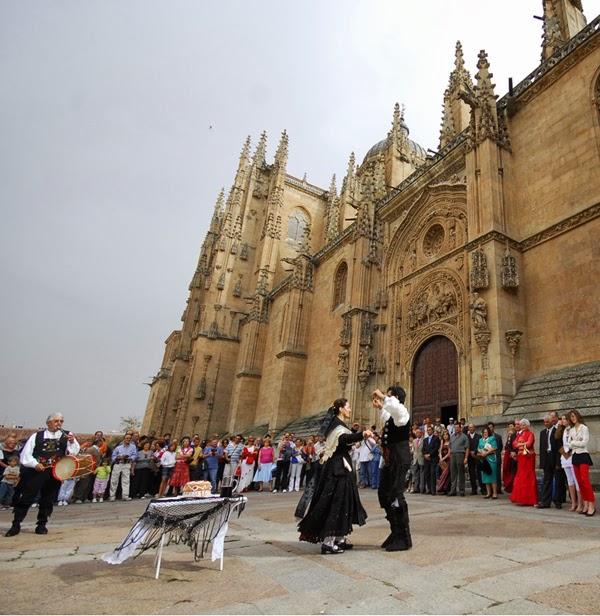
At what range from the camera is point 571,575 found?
3.01 metres

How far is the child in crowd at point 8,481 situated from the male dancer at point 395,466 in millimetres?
8607

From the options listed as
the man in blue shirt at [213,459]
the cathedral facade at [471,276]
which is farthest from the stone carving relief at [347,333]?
the man in blue shirt at [213,459]

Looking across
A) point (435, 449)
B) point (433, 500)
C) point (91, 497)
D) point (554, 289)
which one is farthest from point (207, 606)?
point (554, 289)

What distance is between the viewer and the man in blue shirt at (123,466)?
1067cm

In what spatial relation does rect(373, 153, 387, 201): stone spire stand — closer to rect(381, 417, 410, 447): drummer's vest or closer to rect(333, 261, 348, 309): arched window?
rect(333, 261, 348, 309): arched window

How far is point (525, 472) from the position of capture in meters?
7.44

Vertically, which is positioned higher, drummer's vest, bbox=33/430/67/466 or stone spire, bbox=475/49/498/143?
stone spire, bbox=475/49/498/143

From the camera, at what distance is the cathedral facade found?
35.6 ft

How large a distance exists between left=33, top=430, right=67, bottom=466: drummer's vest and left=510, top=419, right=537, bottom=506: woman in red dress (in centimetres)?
744

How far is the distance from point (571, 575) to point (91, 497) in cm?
1128

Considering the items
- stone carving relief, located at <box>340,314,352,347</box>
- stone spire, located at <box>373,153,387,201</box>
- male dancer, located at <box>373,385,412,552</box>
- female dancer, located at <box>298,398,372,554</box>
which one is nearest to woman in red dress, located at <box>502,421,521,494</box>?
male dancer, located at <box>373,385,412,552</box>

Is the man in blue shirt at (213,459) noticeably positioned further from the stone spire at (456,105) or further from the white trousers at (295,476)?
the stone spire at (456,105)

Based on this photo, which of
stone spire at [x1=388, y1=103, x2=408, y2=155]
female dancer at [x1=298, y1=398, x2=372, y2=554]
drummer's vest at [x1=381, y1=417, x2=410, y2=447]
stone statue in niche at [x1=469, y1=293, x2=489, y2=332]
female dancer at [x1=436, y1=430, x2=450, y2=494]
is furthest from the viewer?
stone spire at [x1=388, y1=103, x2=408, y2=155]

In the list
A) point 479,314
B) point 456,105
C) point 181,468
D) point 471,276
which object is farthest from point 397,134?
point 181,468
